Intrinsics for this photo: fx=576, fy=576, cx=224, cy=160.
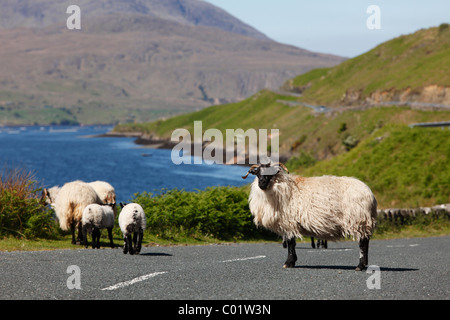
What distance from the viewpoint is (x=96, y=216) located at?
58.1 feet

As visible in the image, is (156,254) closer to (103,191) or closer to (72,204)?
(72,204)

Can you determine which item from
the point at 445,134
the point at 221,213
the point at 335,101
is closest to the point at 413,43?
the point at 335,101

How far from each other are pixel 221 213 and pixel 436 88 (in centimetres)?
7179

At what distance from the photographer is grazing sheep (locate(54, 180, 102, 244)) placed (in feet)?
63.4

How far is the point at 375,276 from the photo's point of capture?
11.6 meters

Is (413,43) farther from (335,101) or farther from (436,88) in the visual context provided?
(436,88)

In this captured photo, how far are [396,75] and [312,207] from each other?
10563 cm

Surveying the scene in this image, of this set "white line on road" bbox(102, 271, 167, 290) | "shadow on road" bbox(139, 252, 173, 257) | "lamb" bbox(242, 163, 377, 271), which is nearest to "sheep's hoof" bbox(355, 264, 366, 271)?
"lamb" bbox(242, 163, 377, 271)

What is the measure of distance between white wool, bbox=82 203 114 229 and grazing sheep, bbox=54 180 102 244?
1433 millimetres

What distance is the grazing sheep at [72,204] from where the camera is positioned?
19.3 metres

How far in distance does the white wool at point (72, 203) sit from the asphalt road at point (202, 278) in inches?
120

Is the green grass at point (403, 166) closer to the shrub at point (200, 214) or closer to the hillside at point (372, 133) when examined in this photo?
the hillside at point (372, 133)

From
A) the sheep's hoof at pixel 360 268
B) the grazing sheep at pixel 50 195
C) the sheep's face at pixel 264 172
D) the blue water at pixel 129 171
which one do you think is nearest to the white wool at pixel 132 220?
the sheep's face at pixel 264 172

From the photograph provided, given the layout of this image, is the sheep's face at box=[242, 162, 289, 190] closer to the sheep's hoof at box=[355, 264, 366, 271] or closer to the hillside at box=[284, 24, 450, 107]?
the sheep's hoof at box=[355, 264, 366, 271]
